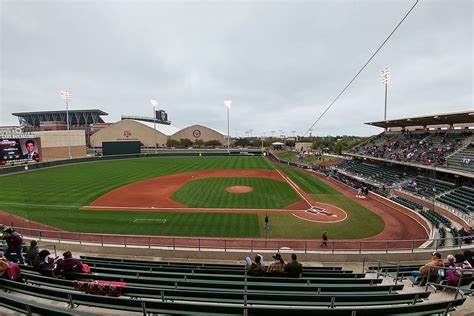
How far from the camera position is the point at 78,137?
68250mm

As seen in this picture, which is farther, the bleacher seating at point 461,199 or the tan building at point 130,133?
the tan building at point 130,133

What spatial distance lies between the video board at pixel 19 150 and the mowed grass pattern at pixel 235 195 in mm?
32322

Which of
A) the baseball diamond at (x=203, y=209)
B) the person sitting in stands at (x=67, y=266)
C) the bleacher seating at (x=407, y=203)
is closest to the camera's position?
the person sitting in stands at (x=67, y=266)

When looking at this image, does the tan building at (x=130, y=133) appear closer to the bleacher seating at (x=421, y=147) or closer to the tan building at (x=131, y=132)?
the tan building at (x=131, y=132)

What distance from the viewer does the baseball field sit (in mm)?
18516

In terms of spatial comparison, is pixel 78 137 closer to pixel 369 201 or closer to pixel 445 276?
pixel 369 201

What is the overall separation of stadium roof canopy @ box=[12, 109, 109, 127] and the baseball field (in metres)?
122

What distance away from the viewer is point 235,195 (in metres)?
28.8

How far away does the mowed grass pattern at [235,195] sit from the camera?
25170 mm

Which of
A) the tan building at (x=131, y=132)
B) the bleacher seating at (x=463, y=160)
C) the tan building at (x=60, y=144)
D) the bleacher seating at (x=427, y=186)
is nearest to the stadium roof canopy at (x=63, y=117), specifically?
the tan building at (x=131, y=132)

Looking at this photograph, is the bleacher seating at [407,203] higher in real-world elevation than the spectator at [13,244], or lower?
lower

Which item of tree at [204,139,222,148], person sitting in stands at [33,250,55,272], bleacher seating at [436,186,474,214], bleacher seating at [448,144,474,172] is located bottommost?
bleacher seating at [436,186,474,214]

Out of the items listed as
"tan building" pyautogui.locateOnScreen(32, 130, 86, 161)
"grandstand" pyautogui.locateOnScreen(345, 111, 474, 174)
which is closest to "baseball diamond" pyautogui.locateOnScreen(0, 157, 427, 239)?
"grandstand" pyautogui.locateOnScreen(345, 111, 474, 174)

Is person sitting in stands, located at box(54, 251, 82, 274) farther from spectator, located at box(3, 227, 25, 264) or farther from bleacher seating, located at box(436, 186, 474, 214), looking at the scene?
bleacher seating, located at box(436, 186, 474, 214)
